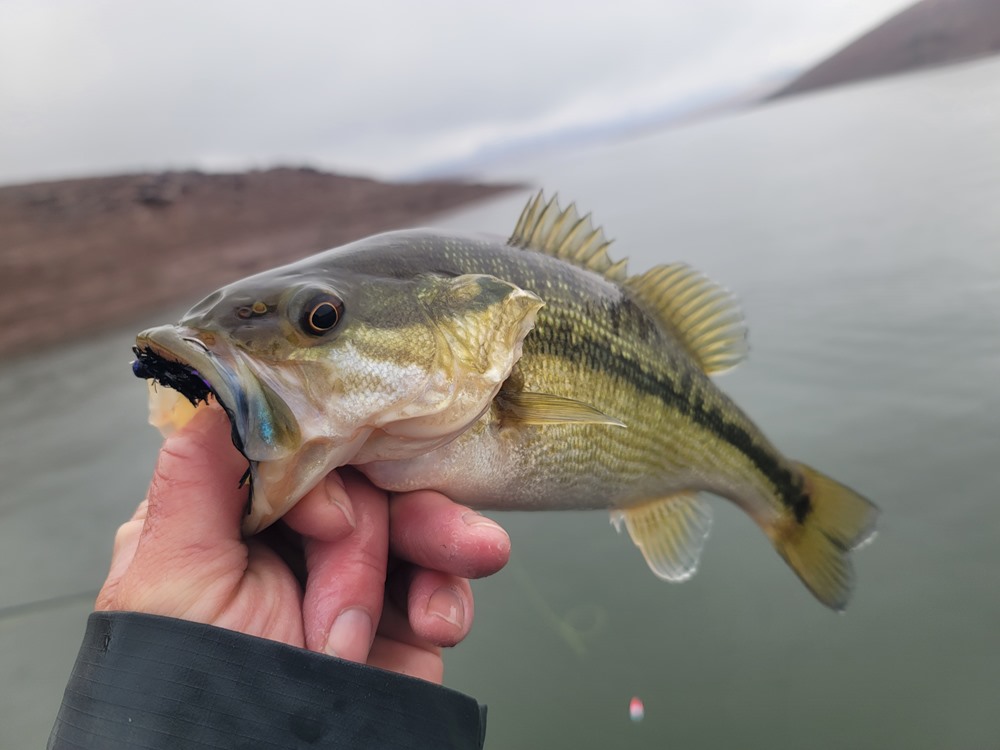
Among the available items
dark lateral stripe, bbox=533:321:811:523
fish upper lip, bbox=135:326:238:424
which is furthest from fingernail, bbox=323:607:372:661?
dark lateral stripe, bbox=533:321:811:523

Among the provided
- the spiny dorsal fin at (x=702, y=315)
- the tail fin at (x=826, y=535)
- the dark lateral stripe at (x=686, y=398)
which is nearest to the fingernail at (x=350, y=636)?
the dark lateral stripe at (x=686, y=398)

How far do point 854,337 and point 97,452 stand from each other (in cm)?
556

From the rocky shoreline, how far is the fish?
960cm

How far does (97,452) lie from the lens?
14.6 ft

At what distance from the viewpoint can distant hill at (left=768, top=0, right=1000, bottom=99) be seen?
3509cm

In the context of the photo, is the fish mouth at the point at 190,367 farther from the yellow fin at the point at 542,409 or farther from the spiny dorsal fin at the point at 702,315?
the spiny dorsal fin at the point at 702,315

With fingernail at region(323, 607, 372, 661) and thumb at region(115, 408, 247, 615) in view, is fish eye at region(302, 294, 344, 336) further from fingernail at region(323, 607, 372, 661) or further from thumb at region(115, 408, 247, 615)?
fingernail at region(323, 607, 372, 661)

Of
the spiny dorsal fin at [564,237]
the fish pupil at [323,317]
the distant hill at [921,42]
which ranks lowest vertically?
the fish pupil at [323,317]

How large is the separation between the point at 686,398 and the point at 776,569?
4.21 feet

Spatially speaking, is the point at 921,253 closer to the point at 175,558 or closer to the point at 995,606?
the point at 995,606

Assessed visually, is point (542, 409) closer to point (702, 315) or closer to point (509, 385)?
point (509, 385)

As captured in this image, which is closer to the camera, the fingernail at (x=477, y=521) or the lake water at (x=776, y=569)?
the fingernail at (x=477, y=521)

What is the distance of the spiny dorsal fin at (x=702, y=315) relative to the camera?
1.80 metres

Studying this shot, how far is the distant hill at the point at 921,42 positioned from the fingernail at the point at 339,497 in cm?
4565
